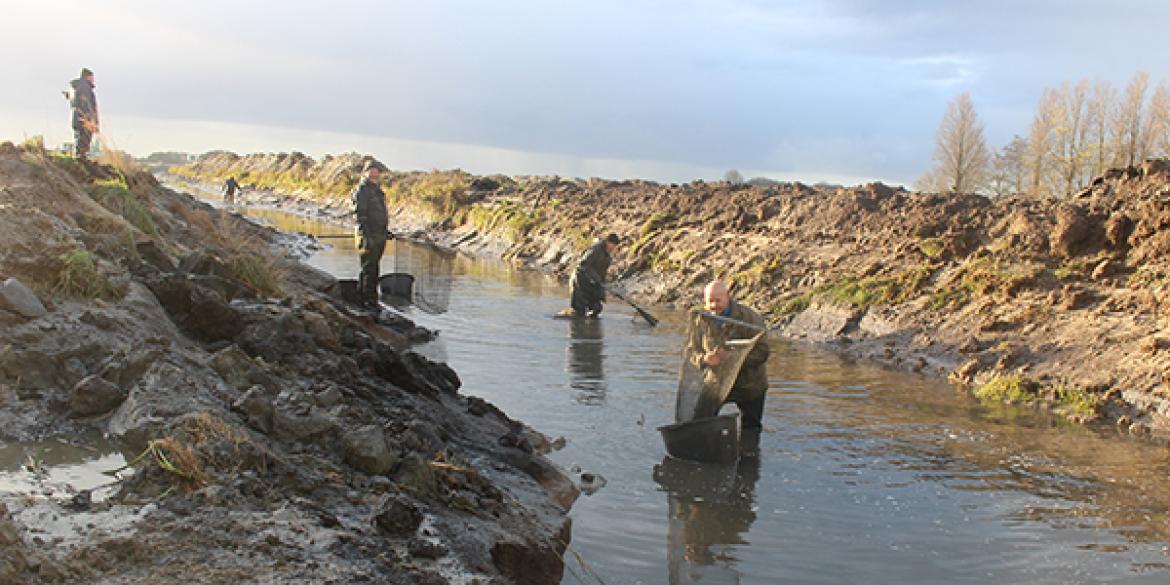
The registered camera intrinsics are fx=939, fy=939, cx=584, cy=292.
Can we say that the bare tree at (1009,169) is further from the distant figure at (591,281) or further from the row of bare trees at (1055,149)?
the distant figure at (591,281)

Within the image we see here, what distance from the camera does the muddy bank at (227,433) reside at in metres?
4.71

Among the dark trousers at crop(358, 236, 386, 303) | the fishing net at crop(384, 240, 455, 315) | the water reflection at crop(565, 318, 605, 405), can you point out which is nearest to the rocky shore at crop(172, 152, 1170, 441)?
the water reflection at crop(565, 318, 605, 405)

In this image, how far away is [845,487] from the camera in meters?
8.78

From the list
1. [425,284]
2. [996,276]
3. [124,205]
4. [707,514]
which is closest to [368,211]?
[425,284]

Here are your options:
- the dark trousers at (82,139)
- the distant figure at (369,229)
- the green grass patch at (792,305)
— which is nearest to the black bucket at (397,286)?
the distant figure at (369,229)

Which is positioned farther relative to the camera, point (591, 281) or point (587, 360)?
point (591, 281)

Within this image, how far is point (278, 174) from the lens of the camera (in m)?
85.1

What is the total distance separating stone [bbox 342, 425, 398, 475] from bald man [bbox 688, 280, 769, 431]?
13.1 feet

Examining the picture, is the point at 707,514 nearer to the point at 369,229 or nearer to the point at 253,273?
the point at 253,273

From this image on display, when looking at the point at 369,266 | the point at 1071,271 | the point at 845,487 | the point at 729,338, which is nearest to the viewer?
the point at 845,487

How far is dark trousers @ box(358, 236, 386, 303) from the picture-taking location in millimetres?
15070

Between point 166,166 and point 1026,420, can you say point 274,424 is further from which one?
point 166,166

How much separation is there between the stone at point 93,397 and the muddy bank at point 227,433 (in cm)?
1

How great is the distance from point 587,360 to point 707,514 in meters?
6.79
